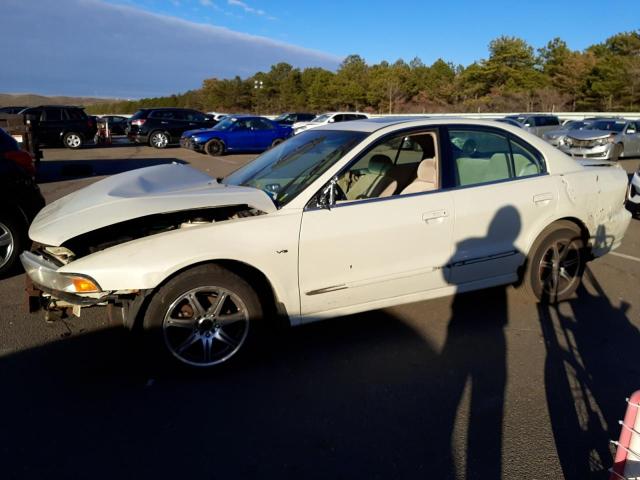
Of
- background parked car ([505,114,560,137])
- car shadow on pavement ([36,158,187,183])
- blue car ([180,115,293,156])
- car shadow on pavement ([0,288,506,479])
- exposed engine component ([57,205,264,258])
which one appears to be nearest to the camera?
car shadow on pavement ([0,288,506,479])

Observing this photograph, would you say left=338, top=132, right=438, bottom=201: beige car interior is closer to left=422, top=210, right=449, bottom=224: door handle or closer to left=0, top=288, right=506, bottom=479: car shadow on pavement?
left=422, top=210, right=449, bottom=224: door handle

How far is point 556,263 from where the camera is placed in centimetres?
445

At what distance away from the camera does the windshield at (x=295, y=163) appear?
3580 mm

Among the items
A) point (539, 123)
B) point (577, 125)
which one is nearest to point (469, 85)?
point (539, 123)

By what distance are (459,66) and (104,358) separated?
72.1 meters

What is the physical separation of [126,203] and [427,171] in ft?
7.80

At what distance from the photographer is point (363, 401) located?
3.06 metres

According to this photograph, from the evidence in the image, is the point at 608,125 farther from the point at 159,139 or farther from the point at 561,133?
the point at 159,139

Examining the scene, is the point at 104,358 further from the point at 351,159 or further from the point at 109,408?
the point at 351,159

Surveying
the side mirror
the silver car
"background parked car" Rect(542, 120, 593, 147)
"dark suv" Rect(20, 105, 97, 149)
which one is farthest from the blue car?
the side mirror

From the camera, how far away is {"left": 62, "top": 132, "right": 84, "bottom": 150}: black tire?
72.0ft

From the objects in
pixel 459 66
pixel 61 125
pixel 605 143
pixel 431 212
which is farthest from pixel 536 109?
pixel 431 212

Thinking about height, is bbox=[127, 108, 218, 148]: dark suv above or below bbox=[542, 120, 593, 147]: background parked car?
above

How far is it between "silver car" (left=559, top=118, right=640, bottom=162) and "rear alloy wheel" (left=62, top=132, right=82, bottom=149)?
19.8 meters
